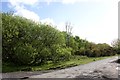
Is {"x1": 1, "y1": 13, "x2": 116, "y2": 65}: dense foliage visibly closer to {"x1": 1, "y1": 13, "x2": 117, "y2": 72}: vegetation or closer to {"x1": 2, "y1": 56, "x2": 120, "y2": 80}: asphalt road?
{"x1": 1, "y1": 13, "x2": 117, "y2": 72}: vegetation

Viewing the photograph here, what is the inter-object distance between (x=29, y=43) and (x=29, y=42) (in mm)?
240

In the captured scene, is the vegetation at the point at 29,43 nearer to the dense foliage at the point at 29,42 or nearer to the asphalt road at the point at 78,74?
the dense foliage at the point at 29,42

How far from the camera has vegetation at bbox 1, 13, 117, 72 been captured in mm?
40625

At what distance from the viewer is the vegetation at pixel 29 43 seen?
4062cm

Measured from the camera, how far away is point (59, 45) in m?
47.3

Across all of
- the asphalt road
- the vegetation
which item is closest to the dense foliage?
the vegetation

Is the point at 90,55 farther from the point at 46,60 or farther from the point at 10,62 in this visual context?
the point at 10,62

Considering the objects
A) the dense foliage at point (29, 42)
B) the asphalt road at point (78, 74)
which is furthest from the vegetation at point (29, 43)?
the asphalt road at point (78, 74)

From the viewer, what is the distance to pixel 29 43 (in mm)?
43094

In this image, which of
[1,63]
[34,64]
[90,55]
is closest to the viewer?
[1,63]

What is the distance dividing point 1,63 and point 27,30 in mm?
7611

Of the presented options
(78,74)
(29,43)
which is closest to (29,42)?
(29,43)

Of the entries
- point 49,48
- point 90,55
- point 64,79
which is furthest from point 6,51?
point 90,55

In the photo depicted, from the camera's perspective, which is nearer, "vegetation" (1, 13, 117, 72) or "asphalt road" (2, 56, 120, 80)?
"asphalt road" (2, 56, 120, 80)
